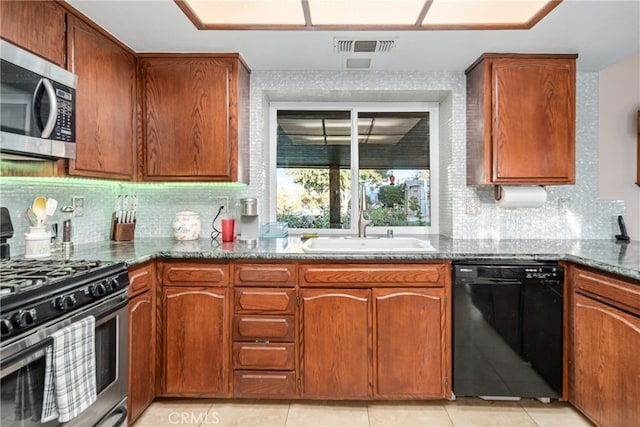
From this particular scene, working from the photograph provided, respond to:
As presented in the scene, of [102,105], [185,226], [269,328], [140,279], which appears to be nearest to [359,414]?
[269,328]

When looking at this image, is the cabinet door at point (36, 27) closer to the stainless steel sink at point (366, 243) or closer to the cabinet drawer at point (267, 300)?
the cabinet drawer at point (267, 300)

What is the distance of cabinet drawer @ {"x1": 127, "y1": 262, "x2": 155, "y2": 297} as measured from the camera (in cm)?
195

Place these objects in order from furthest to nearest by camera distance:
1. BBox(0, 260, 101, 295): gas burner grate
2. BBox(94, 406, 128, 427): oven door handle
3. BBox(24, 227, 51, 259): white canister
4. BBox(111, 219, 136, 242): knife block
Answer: BBox(111, 219, 136, 242): knife block < BBox(24, 227, 51, 259): white canister < BBox(94, 406, 128, 427): oven door handle < BBox(0, 260, 101, 295): gas burner grate

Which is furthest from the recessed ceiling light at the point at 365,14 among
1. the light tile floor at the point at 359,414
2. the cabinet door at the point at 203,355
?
the light tile floor at the point at 359,414

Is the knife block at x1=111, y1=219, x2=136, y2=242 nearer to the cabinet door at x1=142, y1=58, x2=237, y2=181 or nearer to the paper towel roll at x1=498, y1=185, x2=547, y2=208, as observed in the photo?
the cabinet door at x1=142, y1=58, x2=237, y2=181

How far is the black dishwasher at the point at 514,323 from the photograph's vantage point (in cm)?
213

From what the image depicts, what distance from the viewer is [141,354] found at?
2.04 m

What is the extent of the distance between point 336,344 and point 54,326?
54.4 inches

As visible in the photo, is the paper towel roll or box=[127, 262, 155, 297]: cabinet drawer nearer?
box=[127, 262, 155, 297]: cabinet drawer

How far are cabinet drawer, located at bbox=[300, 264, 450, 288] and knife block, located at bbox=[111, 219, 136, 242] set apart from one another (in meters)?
1.32

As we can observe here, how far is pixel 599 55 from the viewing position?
99.5 inches

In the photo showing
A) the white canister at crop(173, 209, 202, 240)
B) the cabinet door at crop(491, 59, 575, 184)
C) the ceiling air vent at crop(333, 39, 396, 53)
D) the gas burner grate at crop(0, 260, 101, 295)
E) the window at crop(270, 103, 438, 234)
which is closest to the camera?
the gas burner grate at crop(0, 260, 101, 295)

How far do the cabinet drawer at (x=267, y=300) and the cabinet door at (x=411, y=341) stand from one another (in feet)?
1.62

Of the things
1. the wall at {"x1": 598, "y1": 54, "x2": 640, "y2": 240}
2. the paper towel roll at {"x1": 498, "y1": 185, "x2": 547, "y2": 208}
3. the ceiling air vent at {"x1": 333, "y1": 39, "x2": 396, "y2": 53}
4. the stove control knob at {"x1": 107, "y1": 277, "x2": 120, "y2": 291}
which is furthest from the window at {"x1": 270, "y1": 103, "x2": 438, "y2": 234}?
the stove control knob at {"x1": 107, "y1": 277, "x2": 120, "y2": 291}
